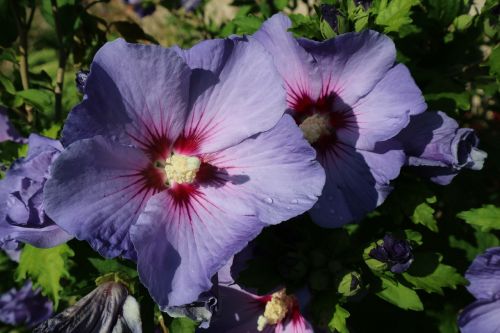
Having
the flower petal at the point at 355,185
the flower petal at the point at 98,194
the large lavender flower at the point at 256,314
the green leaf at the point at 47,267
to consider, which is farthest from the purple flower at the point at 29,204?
the flower petal at the point at 355,185

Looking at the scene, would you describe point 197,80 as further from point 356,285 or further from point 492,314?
point 492,314

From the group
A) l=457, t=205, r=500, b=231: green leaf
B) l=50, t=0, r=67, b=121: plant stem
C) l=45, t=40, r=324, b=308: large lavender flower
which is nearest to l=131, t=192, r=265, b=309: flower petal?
l=45, t=40, r=324, b=308: large lavender flower

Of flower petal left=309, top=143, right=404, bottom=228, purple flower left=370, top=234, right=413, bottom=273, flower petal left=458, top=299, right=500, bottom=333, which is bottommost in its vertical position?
flower petal left=458, top=299, right=500, bottom=333

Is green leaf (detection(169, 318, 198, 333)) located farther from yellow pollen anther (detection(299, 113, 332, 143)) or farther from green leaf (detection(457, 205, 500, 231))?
green leaf (detection(457, 205, 500, 231))

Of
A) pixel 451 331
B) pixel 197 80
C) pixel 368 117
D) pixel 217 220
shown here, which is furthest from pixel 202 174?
pixel 451 331

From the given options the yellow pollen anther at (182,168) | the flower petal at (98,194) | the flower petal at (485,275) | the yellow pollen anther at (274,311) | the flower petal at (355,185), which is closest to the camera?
the flower petal at (98,194)

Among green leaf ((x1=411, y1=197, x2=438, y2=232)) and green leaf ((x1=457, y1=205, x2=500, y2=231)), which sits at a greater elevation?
green leaf ((x1=411, y1=197, x2=438, y2=232))

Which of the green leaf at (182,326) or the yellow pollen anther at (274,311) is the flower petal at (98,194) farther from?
the yellow pollen anther at (274,311)
